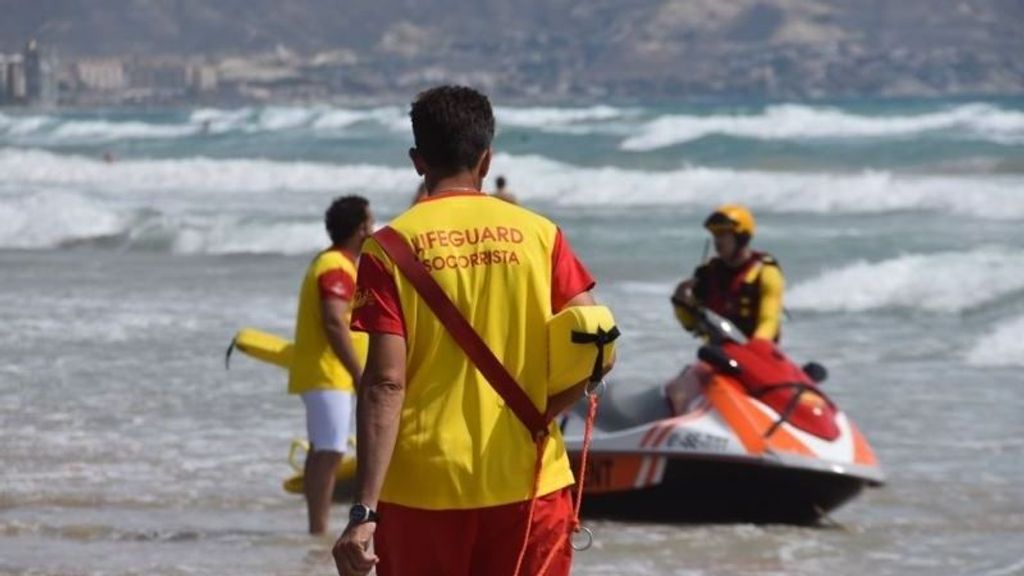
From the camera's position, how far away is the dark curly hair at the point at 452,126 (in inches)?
180

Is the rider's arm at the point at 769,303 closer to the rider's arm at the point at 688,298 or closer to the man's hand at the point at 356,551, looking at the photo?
the rider's arm at the point at 688,298

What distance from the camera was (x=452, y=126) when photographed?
460 cm

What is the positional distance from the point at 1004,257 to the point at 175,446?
1269 centimetres

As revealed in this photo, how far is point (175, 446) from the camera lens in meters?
11.7

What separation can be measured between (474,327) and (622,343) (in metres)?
11.4

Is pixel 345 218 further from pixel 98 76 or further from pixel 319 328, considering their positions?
pixel 98 76

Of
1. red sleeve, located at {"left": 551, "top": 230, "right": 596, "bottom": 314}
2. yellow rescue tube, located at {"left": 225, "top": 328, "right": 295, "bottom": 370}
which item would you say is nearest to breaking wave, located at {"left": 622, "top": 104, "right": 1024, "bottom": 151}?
yellow rescue tube, located at {"left": 225, "top": 328, "right": 295, "bottom": 370}

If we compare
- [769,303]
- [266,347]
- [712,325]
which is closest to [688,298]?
[712,325]

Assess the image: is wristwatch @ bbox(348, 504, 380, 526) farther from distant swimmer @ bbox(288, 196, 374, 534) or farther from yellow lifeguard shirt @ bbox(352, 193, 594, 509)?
distant swimmer @ bbox(288, 196, 374, 534)

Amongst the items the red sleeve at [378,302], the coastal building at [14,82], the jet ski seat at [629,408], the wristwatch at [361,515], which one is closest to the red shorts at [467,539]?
the wristwatch at [361,515]

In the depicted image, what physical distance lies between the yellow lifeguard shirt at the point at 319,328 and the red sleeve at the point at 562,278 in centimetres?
374

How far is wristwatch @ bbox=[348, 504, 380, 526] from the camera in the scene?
455cm

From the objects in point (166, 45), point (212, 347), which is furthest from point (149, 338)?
point (166, 45)

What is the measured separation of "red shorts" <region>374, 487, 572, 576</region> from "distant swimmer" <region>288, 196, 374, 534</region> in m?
3.60
